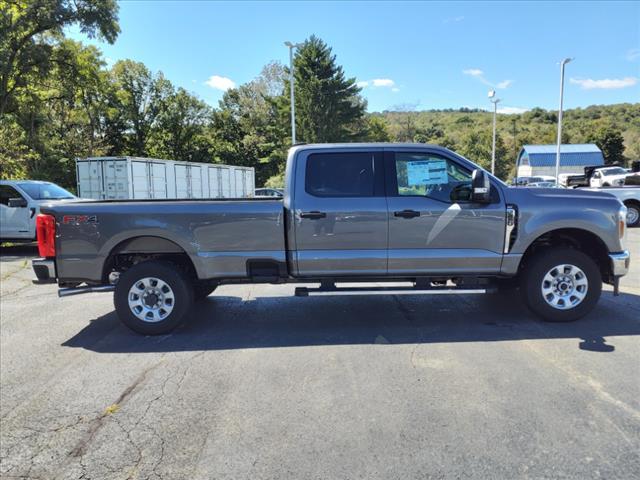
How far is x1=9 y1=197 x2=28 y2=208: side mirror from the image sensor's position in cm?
1201

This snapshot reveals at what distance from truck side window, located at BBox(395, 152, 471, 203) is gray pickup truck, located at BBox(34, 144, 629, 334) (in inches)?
0.4

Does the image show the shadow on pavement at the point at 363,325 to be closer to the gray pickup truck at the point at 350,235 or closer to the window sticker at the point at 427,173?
the gray pickup truck at the point at 350,235

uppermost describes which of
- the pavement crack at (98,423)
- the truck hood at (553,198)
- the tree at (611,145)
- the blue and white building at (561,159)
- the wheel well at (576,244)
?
the tree at (611,145)

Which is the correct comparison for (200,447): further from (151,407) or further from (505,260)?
(505,260)

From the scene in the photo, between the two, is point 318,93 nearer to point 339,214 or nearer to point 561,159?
point 561,159

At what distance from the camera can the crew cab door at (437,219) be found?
5418 millimetres

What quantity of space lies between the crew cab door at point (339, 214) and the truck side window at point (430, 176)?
0.26m

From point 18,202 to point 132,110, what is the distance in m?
37.4

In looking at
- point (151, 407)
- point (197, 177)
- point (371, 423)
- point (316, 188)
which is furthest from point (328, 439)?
point (197, 177)

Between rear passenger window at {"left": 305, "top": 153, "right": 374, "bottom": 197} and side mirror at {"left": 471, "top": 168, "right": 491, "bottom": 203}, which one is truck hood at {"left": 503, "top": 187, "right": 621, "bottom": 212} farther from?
rear passenger window at {"left": 305, "top": 153, "right": 374, "bottom": 197}

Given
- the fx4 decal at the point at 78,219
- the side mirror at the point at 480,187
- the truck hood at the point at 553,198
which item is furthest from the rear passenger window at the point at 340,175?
the fx4 decal at the point at 78,219

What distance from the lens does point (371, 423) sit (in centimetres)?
345

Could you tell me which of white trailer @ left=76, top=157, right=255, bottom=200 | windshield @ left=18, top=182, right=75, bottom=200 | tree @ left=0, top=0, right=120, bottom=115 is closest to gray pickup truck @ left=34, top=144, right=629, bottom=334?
windshield @ left=18, top=182, right=75, bottom=200

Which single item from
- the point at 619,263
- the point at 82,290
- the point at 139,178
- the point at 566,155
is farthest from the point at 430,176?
the point at 566,155
